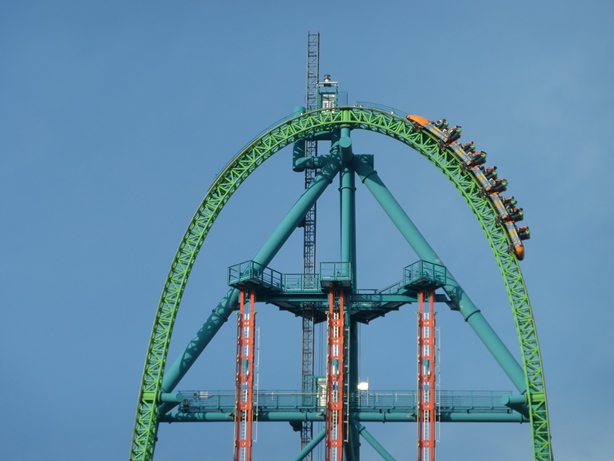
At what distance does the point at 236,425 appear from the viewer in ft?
465

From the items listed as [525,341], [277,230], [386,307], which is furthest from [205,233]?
[525,341]

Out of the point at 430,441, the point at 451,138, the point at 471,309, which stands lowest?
the point at 430,441

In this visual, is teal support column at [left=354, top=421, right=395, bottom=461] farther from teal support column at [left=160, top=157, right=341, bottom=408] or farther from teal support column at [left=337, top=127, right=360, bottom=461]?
teal support column at [left=160, top=157, right=341, bottom=408]

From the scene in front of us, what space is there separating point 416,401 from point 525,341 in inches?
352

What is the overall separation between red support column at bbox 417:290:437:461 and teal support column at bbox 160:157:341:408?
11.5m

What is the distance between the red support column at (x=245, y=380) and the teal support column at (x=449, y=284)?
41.3 feet

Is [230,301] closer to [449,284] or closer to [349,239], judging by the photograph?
[349,239]

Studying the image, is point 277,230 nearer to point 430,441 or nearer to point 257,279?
point 257,279

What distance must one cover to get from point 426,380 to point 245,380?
513 inches

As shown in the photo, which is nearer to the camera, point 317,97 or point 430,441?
point 430,441

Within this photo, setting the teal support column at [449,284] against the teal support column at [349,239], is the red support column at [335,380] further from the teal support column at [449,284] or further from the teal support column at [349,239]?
the teal support column at [449,284]

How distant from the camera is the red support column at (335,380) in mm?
140125

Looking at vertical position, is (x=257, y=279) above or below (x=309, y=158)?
below

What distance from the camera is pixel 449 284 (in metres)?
144
